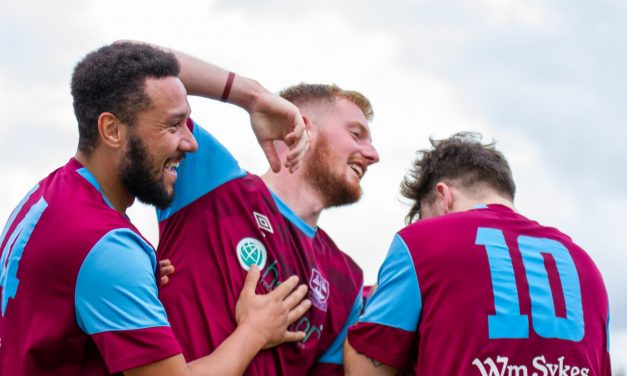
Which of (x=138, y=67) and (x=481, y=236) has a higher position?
(x=138, y=67)

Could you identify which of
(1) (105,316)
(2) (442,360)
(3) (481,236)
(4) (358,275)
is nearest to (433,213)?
(4) (358,275)

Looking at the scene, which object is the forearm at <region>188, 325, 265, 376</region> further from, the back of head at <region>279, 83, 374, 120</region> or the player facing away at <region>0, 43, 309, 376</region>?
the back of head at <region>279, 83, 374, 120</region>

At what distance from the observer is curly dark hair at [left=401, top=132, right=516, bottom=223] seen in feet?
19.0

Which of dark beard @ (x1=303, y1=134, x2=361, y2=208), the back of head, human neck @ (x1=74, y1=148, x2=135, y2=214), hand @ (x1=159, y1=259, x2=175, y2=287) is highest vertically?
the back of head

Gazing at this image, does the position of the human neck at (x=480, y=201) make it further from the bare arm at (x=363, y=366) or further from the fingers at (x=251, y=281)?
the fingers at (x=251, y=281)

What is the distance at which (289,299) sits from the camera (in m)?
5.26

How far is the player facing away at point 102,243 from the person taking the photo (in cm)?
390

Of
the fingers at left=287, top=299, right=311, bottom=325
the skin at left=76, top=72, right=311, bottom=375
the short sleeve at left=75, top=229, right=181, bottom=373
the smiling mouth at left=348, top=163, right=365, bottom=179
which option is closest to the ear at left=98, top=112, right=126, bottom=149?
the skin at left=76, top=72, right=311, bottom=375

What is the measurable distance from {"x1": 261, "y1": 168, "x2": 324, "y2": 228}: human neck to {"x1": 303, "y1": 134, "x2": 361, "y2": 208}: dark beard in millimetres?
53

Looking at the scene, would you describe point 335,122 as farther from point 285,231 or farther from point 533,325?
point 533,325

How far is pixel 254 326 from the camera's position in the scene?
16.1 ft

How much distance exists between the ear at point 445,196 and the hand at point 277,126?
1098 mm

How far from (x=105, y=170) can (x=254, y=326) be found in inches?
47.5

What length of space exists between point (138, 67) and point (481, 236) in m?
2.07
